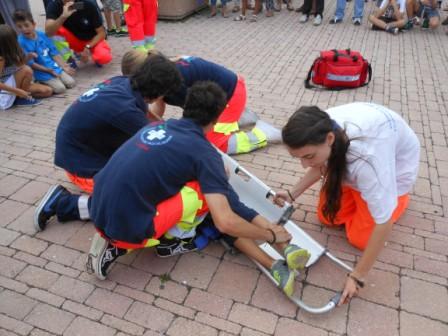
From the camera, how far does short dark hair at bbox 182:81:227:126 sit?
204 cm

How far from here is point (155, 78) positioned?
253 centimetres

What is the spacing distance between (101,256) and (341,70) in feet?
12.8

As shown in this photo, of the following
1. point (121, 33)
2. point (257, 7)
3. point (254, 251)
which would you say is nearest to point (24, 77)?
point (121, 33)

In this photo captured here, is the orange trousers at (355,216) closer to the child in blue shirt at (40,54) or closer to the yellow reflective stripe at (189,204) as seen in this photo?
the yellow reflective stripe at (189,204)

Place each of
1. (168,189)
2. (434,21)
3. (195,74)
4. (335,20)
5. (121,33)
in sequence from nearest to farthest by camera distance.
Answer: (168,189), (195,74), (121,33), (434,21), (335,20)

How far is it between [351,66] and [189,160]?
371cm

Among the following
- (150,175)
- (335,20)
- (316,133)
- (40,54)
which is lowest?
(335,20)

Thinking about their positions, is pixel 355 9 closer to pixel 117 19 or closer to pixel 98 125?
pixel 117 19

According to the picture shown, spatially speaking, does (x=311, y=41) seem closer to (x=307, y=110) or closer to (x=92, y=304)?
(x=307, y=110)

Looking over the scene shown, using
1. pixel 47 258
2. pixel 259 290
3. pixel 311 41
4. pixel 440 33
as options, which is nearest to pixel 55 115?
pixel 47 258

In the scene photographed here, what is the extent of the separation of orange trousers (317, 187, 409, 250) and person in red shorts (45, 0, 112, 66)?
4.55 m

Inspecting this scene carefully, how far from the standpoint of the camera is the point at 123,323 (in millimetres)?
2137

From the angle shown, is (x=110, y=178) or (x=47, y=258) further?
(x=47, y=258)

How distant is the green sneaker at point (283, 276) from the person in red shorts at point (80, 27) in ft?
15.6
